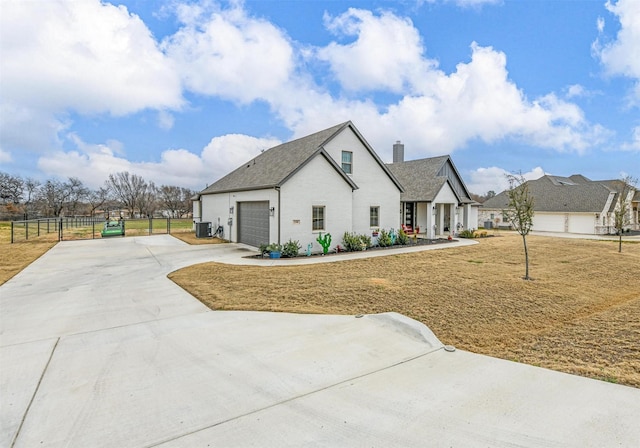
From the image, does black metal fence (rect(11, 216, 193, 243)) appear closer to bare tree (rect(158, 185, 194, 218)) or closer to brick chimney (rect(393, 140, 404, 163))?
bare tree (rect(158, 185, 194, 218))

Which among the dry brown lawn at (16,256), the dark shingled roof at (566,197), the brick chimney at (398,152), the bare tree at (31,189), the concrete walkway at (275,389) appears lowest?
the concrete walkway at (275,389)

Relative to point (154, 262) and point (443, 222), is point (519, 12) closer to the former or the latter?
point (443, 222)

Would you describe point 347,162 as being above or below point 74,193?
below

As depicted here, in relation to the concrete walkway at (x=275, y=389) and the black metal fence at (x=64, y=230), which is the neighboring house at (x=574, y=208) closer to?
the concrete walkway at (x=275, y=389)

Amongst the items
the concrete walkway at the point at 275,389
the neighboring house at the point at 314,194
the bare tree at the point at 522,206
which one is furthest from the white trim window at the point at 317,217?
the concrete walkway at the point at 275,389

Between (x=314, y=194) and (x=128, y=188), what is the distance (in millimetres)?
59269

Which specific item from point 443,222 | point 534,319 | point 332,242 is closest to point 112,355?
point 534,319

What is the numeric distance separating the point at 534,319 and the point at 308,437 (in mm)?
5466

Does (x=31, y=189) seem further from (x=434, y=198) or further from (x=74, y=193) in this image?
(x=434, y=198)

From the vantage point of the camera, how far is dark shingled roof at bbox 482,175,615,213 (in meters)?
28.0

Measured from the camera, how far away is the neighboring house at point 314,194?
46.4 feet

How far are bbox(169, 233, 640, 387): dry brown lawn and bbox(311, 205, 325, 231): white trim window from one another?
10.2ft

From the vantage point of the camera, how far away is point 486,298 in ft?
24.3

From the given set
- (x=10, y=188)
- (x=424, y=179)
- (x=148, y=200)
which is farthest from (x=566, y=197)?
(x=10, y=188)
